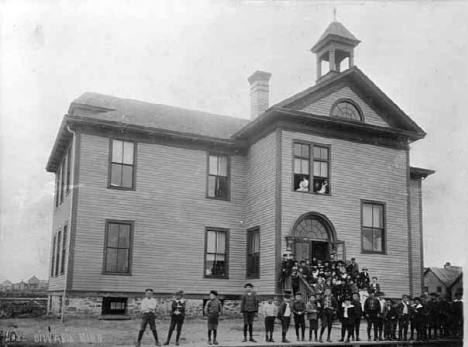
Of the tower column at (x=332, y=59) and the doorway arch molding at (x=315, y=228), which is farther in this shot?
the tower column at (x=332, y=59)

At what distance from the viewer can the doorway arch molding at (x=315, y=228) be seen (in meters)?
22.9

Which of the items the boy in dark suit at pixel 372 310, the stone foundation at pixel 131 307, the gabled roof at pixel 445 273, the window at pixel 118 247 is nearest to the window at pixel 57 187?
the stone foundation at pixel 131 307

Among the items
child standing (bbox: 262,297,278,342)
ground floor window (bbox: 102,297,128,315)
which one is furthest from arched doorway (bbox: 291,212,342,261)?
ground floor window (bbox: 102,297,128,315)

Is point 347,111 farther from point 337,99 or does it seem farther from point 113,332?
point 113,332

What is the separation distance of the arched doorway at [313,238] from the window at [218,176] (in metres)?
3.70

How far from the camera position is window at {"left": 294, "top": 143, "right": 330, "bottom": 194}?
2312 centimetres

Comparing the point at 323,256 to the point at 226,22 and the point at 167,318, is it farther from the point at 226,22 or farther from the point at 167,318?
the point at 226,22

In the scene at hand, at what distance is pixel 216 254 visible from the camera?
24.3 metres

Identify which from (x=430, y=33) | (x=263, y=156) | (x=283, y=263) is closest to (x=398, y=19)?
(x=430, y=33)

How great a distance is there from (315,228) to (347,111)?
5.14 m

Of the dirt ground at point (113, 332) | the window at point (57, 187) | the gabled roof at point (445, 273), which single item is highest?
the window at point (57, 187)

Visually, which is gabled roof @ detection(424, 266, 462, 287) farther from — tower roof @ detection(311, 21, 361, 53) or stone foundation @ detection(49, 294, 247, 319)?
stone foundation @ detection(49, 294, 247, 319)

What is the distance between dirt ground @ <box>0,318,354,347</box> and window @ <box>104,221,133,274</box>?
6.94ft

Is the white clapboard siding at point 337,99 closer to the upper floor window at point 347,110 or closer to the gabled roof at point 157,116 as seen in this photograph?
the upper floor window at point 347,110
